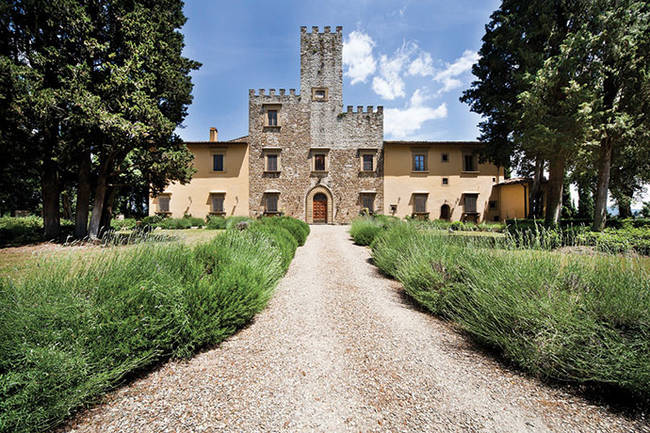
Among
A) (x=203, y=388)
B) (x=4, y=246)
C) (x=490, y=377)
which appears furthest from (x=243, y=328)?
(x=4, y=246)

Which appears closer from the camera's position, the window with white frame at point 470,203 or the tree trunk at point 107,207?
the tree trunk at point 107,207

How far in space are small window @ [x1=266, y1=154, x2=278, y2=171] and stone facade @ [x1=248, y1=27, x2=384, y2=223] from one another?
0.32 meters

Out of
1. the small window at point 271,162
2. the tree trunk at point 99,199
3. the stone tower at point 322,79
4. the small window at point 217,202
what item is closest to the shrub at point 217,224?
the small window at point 217,202

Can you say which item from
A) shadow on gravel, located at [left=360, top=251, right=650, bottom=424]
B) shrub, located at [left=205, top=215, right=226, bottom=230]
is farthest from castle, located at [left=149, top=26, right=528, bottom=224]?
shadow on gravel, located at [left=360, top=251, right=650, bottom=424]

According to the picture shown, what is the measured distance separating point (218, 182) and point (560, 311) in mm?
21362

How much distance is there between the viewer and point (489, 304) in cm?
311

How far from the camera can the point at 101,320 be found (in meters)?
2.28

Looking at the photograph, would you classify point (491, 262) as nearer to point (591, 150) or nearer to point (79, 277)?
point (79, 277)

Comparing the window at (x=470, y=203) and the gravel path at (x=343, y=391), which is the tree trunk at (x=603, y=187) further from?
the gravel path at (x=343, y=391)

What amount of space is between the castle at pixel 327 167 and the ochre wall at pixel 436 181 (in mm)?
A: 82

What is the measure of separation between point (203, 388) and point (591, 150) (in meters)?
14.9

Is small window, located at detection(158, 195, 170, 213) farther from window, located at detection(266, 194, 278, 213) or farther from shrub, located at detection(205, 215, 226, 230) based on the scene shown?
window, located at detection(266, 194, 278, 213)

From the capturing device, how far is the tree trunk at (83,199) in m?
10.1

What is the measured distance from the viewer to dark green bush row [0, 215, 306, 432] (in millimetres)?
1786
